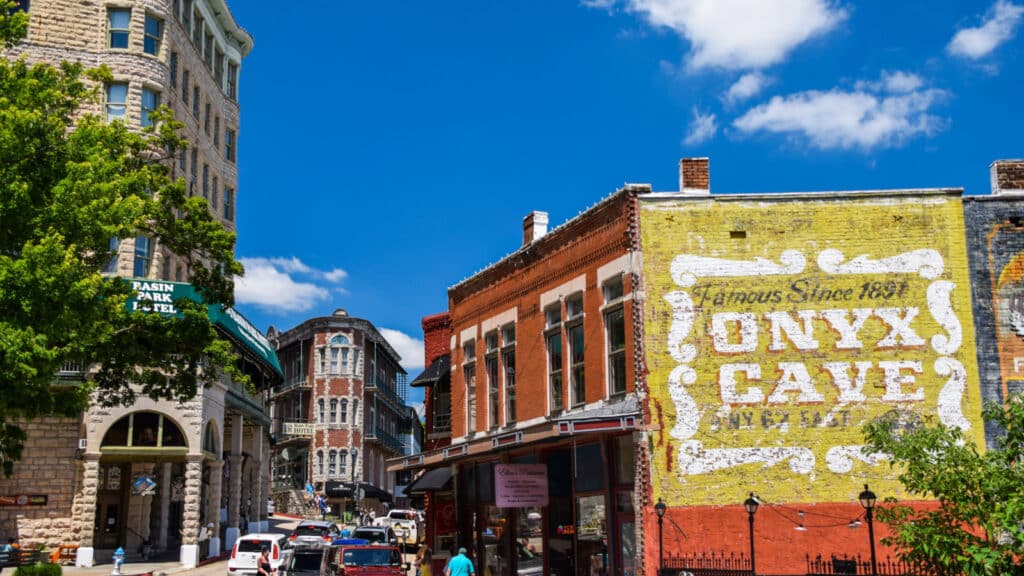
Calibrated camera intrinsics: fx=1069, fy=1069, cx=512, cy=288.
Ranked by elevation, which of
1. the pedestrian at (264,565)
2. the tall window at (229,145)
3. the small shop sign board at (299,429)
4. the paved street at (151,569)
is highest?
the tall window at (229,145)

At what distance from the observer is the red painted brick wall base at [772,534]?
22.0 meters

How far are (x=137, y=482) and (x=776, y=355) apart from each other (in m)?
29.0

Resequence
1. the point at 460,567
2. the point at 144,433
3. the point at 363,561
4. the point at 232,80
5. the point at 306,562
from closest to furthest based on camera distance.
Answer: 1. the point at 460,567
2. the point at 363,561
3. the point at 306,562
4. the point at 144,433
5. the point at 232,80

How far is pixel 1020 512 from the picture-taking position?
14.2 meters

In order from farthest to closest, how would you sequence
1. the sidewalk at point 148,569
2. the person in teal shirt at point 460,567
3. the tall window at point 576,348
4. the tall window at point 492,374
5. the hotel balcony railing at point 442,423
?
the hotel balcony railing at point 442,423 < the sidewalk at point 148,569 < the tall window at point 492,374 < the tall window at point 576,348 < the person in teal shirt at point 460,567

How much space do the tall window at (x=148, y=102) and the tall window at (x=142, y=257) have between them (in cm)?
468

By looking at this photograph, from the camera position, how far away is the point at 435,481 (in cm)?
3322

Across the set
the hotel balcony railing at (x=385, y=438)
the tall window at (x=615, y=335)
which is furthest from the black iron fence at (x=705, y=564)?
the hotel balcony railing at (x=385, y=438)

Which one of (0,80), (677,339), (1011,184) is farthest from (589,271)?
(0,80)

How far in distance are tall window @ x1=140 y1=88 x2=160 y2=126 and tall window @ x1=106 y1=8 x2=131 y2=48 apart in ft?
6.51

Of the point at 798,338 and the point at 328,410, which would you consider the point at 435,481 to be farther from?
the point at 328,410

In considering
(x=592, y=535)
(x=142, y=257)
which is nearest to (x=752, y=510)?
(x=592, y=535)

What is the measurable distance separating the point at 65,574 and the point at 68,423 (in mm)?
6108

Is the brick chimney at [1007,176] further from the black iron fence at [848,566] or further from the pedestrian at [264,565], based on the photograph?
the pedestrian at [264,565]
